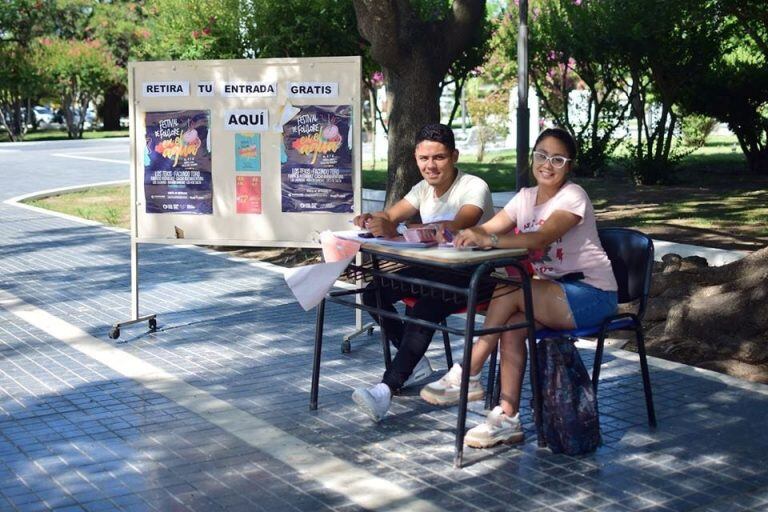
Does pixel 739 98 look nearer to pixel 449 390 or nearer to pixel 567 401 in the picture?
pixel 449 390

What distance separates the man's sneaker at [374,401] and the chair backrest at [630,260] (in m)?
1.25

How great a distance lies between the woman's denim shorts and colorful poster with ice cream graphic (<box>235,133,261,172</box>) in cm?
276

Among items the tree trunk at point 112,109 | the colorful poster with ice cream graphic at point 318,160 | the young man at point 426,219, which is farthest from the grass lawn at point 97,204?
the tree trunk at point 112,109

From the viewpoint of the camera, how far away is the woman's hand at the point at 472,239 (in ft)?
16.8

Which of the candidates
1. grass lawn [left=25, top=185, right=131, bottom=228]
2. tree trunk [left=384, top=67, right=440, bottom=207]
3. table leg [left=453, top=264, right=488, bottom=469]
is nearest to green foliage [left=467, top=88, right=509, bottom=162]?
grass lawn [left=25, top=185, right=131, bottom=228]

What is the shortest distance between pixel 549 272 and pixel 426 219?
91 centimetres

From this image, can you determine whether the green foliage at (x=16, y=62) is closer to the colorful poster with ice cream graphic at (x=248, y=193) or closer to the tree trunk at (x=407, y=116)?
the tree trunk at (x=407, y=116)

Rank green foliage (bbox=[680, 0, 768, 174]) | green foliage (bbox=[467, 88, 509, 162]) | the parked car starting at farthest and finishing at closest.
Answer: the parked car < green foliage (bbox=[467, 88, 509, 162]) < green foliage (bbox=[680, 0, 768, 174])

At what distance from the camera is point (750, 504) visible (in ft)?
14.9

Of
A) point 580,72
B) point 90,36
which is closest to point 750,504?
point 580,72

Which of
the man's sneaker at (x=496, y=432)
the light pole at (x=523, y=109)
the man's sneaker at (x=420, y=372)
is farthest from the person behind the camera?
the light pole at (x=523, y=109)

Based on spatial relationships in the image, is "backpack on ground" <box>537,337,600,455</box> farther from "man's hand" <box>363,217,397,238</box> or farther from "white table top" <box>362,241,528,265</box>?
"man's hand" <box>363,217,397,238</box>

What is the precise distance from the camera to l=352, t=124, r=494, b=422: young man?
5652 mm

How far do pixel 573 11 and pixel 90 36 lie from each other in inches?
1537
